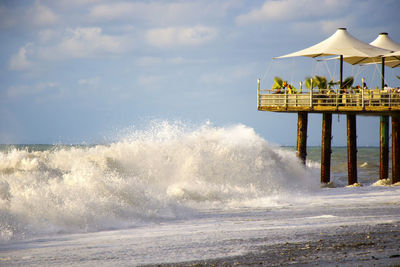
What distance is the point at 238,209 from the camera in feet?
48.5

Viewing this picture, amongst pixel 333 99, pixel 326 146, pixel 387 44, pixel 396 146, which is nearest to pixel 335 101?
pixel 333 99

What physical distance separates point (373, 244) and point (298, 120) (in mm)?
14638

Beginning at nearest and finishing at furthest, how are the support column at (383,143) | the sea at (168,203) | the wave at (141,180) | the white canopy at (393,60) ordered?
the sea at (168,203), the wave at (141,180), the white canopy at (393,60), the support column at (383,143)

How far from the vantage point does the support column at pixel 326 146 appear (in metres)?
23.2

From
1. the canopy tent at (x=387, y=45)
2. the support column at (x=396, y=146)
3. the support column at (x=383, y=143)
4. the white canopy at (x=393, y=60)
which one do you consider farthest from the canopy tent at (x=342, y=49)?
the support column at (x=396, y=146)

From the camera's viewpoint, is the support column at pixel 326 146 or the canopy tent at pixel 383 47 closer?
the support column at pixel 326 146

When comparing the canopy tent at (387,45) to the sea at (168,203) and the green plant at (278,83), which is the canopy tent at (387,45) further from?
the sea at (168,203)

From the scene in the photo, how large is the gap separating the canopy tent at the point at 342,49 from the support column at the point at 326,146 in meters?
2.01

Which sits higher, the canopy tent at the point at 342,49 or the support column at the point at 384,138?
the canopy tent at the point at 342,49

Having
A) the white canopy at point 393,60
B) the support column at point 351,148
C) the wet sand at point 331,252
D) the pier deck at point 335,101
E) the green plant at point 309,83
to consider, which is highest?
the white canopy at point 393,60

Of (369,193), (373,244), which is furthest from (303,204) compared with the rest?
(373,244)

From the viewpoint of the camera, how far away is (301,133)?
78.4ft

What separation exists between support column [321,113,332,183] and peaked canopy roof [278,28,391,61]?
8.92ft

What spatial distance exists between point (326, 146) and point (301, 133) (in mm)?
1277
